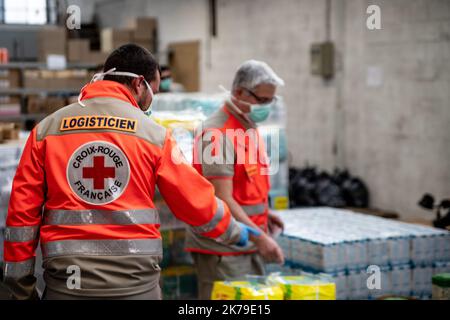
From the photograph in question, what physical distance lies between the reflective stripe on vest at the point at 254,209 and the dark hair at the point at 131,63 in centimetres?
151

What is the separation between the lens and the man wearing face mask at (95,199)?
3.03m

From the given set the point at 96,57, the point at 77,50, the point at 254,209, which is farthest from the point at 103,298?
the point at 96,57

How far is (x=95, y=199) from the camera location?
3035 millimetres

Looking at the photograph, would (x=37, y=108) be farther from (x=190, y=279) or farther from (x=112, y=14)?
(x=190, y=279)

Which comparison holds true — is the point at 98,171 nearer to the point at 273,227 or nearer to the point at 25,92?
the point at 273,227

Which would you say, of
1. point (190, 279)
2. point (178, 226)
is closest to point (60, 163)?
point (178, 226)

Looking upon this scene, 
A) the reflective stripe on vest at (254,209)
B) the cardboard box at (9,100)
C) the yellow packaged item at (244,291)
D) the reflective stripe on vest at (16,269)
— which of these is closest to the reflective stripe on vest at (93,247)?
the reflective stripe on vest at (16,269)

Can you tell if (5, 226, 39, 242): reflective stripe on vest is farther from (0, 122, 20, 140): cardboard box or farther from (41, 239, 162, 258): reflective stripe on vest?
(0, 122, 20, 140): cardboard box

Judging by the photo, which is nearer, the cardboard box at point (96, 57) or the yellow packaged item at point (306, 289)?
the yellow packaged item at point (306, 289)

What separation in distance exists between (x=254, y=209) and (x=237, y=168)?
11.7 inches

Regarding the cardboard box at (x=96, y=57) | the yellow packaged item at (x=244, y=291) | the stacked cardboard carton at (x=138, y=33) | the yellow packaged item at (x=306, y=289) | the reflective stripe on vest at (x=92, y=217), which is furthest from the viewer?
the stacked cardboard carton at (x=138, y=33)

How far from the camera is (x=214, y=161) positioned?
14.4ft

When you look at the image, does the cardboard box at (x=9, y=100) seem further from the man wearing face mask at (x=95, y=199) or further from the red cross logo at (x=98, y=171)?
the red cross logo at (x=98, y=171)

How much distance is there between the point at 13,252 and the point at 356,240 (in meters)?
2.67
